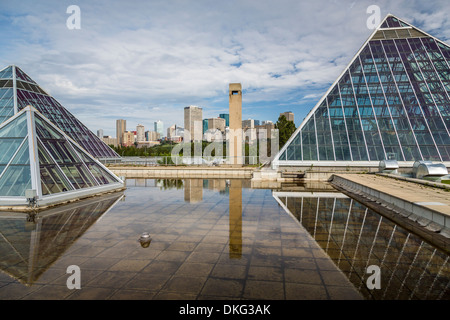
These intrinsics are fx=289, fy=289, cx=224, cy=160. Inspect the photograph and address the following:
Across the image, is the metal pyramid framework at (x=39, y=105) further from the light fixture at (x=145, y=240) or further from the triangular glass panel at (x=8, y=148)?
the light fixture at (x=145, y=240)

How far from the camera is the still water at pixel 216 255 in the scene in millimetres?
5934

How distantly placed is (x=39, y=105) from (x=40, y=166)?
106 feet

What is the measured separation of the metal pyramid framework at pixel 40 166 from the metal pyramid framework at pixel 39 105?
22994 millimetres

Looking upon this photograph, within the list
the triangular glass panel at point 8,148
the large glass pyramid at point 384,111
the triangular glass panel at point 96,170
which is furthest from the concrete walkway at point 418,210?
the triangular glass panel at point 8,148

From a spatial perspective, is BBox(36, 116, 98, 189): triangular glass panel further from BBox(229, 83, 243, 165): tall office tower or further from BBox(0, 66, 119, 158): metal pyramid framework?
BBox(0, 66, 119, 158): metal pyramid framework

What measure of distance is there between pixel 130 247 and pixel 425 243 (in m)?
8.99

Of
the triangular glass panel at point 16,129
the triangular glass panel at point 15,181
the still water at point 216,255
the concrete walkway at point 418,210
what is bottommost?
the still water at point 216,255

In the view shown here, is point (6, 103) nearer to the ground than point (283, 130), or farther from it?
farther from it

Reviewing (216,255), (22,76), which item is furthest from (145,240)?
(22,76)

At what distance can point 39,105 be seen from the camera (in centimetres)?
4122

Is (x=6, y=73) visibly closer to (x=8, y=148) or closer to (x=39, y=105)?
(x=39, y=105)

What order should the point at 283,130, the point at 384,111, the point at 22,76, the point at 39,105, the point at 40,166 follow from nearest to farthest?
the point at 40,166 < the point at 384,111 < the point at 39,105 < the point at 22,76 < the point at 283,130

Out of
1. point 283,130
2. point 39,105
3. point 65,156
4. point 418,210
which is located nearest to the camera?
point 418,210

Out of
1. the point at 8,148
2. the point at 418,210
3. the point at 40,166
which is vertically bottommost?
the point at 418,210
